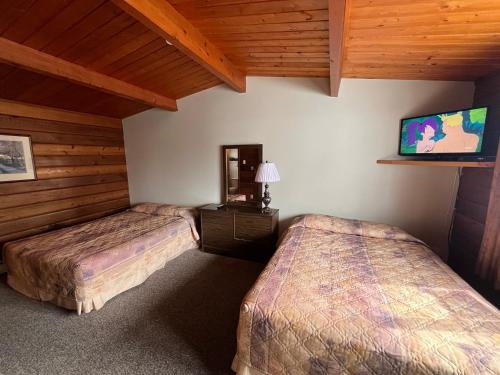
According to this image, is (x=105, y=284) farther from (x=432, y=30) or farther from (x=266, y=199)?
(x=432, y=30)

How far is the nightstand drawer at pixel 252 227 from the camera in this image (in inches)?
111

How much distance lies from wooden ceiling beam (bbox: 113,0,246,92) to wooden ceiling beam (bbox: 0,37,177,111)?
43.8 inches

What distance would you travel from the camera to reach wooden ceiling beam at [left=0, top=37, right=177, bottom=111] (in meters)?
1.77

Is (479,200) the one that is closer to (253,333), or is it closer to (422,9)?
(422,9)

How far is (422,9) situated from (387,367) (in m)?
1.99

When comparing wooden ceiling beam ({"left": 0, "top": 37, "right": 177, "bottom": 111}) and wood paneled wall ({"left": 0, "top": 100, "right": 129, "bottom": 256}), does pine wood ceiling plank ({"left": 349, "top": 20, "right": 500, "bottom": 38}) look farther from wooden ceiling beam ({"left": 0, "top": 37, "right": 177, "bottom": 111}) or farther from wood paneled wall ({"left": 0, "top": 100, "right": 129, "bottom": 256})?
wood paneled wall ({"left": 0, "top": 100, "right": 129, "bottom": 256})

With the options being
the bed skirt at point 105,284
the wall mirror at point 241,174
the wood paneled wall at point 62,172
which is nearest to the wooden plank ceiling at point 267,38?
the wood paneled wall at point 62,172

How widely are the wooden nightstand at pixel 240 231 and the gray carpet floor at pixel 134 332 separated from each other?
56cm

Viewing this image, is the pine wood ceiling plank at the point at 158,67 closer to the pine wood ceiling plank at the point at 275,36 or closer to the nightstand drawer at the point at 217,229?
the pine wood ceiling plank at the point at 275,36

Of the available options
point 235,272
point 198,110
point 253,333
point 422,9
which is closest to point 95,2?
point 198,110

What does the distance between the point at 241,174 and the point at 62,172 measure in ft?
7.84

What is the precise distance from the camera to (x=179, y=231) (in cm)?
301

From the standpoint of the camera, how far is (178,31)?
1706 mm

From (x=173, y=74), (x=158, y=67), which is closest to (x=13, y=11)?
(x=158, y=67)
